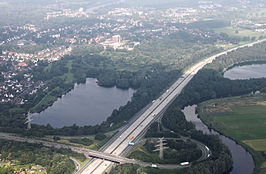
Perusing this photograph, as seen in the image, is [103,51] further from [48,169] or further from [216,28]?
[48,169]

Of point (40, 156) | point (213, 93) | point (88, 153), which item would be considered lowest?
point (88, 153)

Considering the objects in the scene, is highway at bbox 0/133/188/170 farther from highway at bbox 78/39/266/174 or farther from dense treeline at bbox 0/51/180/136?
dense treeline at bbox 0/51/180/136

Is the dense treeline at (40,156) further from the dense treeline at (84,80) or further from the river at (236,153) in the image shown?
the river at (236,153)

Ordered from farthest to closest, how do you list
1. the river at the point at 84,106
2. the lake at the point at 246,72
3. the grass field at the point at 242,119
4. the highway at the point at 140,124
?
the lake at the point at 246,72
the river at the point at 84,106
the grass field at the point at 242,119
the highway at the point at 140,124

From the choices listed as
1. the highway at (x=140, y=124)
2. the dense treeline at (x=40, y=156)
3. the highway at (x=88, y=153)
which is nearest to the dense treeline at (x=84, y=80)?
the highway at (x=88, y=153)

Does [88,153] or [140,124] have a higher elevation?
[140,124]

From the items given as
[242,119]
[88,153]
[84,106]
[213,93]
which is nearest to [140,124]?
[88,153]

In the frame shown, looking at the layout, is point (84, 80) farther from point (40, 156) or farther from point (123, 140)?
A: point (40, 156)
